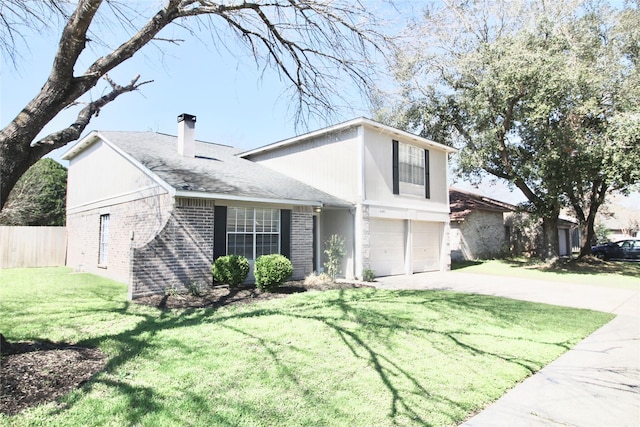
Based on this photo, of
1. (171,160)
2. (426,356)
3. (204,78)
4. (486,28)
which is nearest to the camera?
(426,356)

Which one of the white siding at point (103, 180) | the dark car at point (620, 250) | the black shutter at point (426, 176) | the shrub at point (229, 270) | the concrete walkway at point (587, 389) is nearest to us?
the concrete walkway at point (587, 389)

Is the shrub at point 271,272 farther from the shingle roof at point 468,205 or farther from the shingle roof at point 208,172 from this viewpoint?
the shingle roof at point 468,205

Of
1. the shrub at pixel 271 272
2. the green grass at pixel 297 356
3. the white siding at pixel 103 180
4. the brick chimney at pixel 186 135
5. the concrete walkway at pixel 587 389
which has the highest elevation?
the brick chimney at pixel 186 135

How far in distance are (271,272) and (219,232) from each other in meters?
2.06

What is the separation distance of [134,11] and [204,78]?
56.2 inches

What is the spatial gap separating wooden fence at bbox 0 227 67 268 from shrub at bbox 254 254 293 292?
12569 millimetres

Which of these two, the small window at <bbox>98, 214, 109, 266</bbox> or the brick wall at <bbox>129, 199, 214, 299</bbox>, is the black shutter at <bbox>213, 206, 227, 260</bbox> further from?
the small window at <bbox>98, 214, 109, 266</bbox>

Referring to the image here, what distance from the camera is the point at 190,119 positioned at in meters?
13.9

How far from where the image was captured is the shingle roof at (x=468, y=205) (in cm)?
2262

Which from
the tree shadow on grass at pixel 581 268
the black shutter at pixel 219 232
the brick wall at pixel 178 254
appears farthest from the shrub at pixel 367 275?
the tree shadow on grass at pixel 581 268

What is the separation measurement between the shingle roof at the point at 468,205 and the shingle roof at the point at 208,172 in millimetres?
11637

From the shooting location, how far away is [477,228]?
77.8 ft

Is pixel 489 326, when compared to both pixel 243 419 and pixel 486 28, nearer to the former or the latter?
pixel 243 419

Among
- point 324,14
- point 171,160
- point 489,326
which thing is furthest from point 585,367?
point 171,160
